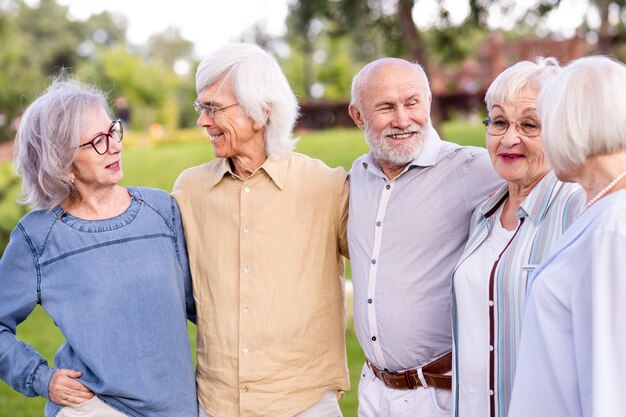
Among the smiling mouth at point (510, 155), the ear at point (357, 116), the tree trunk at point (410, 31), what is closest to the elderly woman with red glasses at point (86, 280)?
the ear at point (357, 116)

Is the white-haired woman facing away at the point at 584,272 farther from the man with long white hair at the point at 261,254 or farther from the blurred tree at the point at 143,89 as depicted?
the blurred tree at the point at 143,89

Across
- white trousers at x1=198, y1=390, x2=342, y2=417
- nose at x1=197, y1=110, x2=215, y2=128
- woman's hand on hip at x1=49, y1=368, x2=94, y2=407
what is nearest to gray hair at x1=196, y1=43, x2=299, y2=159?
nose at x1=197, y1=110, x2=215, y2=128

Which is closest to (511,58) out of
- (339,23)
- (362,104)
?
(339,23)

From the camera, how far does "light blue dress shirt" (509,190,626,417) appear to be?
1987 mm

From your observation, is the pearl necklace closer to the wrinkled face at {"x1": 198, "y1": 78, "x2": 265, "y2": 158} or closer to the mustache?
the mustache

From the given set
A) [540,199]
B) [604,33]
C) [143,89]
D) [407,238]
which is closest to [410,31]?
[407,238]

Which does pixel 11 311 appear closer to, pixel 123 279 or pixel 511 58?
pixel 123 279

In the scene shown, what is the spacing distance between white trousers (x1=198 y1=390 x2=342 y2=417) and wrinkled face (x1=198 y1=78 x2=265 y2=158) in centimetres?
111

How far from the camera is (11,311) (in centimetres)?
311

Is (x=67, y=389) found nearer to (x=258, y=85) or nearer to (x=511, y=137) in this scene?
(x=258, y=85)

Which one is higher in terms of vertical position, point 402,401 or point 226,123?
point 226,123

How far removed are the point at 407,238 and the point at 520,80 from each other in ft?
2.57

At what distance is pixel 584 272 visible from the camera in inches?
80.5

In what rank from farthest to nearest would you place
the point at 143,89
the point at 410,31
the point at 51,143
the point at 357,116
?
the point at 143,89
the point at 410,31
the point at 357,116
the point at 51,143
